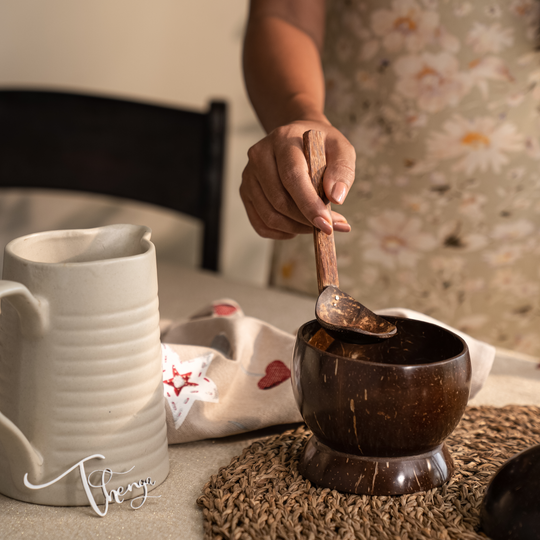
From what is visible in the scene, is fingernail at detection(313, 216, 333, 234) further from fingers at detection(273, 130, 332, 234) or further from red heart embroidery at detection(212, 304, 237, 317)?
red heart embroidery at detection(212, 304, 237, 317)

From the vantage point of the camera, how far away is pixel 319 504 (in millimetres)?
396

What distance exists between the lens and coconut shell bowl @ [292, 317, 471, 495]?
0.37 m

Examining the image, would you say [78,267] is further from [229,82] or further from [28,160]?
[229,82]

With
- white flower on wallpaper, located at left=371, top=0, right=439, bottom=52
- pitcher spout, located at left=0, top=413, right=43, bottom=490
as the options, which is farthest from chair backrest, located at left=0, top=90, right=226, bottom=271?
pitcher spout, located at left=0, top=413, right=43, bottom=490

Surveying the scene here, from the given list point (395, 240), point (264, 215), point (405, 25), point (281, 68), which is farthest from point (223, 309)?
point (405, 25)

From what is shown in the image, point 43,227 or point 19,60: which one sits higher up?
point 19,60

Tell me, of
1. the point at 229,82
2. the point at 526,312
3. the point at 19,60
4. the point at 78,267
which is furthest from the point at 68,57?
the point at 78,267

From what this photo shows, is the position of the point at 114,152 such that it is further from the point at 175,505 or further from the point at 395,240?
the point at 175,505

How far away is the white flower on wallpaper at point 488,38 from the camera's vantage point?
92cm

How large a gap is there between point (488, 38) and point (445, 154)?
0.18m

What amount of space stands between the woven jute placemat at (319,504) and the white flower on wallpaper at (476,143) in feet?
1.96

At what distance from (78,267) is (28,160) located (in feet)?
3.62

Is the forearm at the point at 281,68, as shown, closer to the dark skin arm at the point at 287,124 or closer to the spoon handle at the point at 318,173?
the dark skin arm at the point at 287,124

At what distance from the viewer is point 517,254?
100 centimetres
